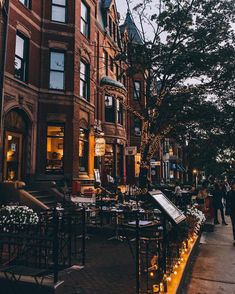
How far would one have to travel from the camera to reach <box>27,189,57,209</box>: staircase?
12.4m

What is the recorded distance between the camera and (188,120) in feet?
51.5

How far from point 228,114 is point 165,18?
6265mm

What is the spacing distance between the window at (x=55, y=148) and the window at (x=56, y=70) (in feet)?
7.45

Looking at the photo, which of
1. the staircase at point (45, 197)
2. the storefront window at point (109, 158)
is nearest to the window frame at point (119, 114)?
the storefront window at point (109, 158)

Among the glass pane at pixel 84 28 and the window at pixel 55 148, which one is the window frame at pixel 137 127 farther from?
the window at pixel 55 148

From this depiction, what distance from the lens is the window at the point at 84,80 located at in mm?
17109

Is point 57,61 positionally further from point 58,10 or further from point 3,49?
point 3,49

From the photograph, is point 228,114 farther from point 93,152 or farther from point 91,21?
point 91,21

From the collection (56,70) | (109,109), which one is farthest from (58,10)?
(109,109)

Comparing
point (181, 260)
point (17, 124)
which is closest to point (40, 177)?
point (17, 124)

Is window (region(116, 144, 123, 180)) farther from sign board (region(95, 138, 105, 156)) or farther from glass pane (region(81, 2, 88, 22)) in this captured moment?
glass pane (region(81, 2, 88, 22))

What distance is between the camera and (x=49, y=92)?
49.3 feet

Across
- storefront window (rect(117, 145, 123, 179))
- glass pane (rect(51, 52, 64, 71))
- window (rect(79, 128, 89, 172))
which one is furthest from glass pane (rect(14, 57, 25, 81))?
storefront window (rect(117, 145, 123, 179))

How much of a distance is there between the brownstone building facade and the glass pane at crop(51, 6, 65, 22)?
0.02 m
